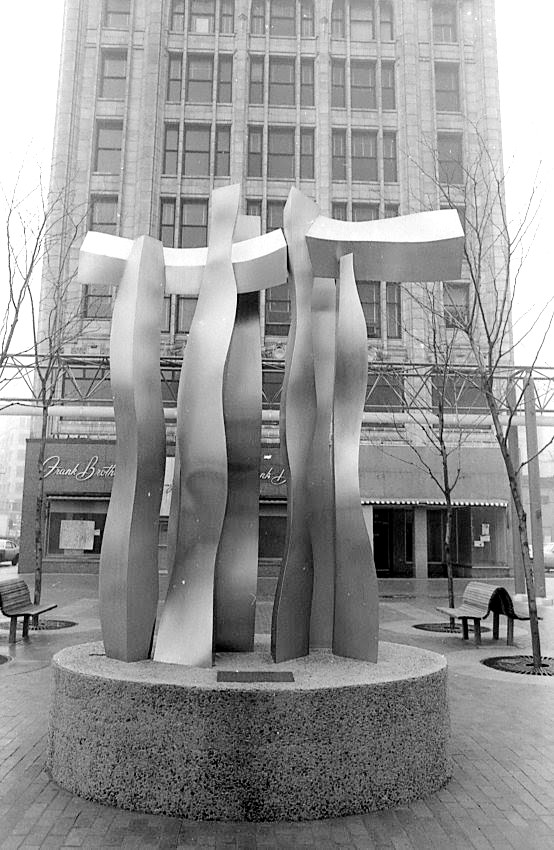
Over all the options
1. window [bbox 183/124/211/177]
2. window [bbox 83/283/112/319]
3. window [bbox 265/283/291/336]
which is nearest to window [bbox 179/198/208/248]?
window [bbox 183/124/211/177]

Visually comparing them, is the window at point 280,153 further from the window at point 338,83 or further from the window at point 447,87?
the window at point 447,87

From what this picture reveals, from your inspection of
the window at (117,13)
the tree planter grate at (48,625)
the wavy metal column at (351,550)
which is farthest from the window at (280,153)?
the wavy metal column at (351,550)

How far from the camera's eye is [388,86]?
3170 cm

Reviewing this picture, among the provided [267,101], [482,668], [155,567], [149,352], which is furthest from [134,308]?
[267,101]

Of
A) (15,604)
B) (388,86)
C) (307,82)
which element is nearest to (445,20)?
(388,86)

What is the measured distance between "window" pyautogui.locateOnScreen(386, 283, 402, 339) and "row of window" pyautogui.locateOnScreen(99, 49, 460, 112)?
857 centimetres

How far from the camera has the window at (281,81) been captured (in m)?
31.2

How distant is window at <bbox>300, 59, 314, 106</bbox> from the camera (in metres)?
31.2

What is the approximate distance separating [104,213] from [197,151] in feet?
15.7

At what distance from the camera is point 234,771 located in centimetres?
459

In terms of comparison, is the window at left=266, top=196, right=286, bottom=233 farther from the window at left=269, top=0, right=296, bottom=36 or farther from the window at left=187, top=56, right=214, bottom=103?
the window at left=269, top=0, right=296, bottom=36

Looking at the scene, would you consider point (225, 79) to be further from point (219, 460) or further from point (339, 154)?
point (219, 460)

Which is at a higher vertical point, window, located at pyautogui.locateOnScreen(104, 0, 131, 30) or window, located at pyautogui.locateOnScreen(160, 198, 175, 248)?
window, located at pyautogui.locateOnScreen(104, 0, 131, 30)

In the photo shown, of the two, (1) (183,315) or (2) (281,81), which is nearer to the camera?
(1) (183,315)
